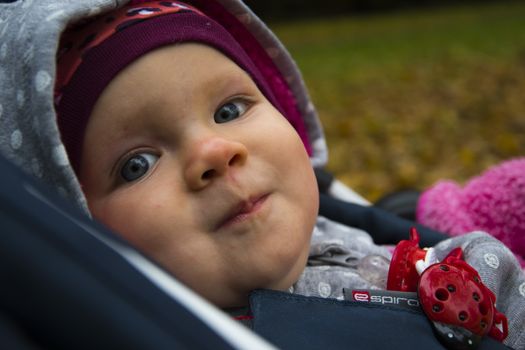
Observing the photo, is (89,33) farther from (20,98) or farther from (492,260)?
(492,260)

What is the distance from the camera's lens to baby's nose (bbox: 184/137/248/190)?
107 cm

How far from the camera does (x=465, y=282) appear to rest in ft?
3.59

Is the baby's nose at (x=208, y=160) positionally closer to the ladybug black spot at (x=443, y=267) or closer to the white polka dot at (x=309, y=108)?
the ladybug black spot at (x=443, y=267)

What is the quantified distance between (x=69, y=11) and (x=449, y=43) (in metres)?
8.71

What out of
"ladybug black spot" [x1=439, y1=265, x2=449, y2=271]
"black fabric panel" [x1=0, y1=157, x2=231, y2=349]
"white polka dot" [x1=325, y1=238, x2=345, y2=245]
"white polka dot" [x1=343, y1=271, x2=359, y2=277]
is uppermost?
"black fabric panel" [x1=0, y1=157, x2=231, y2=349]

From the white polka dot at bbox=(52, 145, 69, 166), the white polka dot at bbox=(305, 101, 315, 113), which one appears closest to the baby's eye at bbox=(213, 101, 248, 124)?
the white polka dot at bbox=(52, 145, 69, 166)

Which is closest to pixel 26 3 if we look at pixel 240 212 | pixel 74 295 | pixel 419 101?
pixel 240 212

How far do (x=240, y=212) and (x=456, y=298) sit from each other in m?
0.37

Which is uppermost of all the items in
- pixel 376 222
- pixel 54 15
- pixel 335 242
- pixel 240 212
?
pixel 54 15

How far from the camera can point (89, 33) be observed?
1209 millimetres

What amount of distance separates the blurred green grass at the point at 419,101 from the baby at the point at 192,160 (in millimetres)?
2134

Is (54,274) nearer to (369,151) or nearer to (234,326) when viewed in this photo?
(234,326)

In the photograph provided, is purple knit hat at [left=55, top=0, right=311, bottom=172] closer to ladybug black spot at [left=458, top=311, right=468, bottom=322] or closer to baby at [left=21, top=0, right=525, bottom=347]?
baby at [left=21, top=0, right=525, bottom=347]

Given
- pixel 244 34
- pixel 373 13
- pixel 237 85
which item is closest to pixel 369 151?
pixel 244 34
